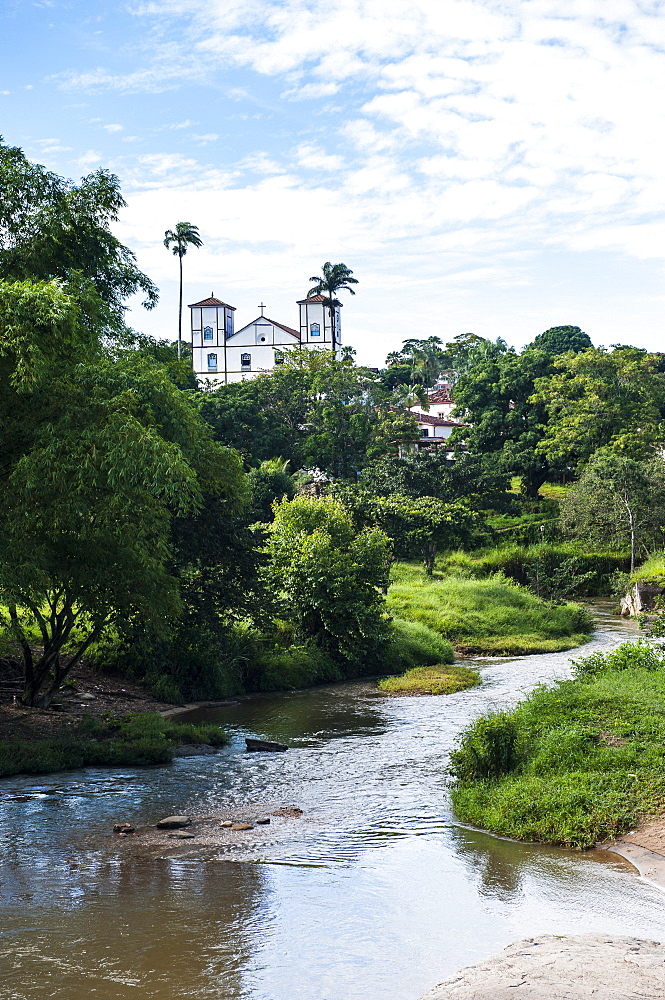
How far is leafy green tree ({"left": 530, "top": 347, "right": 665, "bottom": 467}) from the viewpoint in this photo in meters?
51.5

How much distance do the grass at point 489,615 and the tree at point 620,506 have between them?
716 cm

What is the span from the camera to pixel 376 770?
50.3ft

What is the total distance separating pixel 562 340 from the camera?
86312 mm

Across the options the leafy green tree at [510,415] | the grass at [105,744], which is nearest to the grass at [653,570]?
the leafy green tree at [510,415]

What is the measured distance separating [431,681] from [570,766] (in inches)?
461

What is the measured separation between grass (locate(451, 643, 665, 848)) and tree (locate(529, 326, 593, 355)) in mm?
72832

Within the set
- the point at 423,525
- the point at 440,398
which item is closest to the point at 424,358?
the point at 440,398

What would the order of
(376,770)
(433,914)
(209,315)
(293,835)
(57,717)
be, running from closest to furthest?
(433,914), (293,835), (376,770), (57,717), (209,315)

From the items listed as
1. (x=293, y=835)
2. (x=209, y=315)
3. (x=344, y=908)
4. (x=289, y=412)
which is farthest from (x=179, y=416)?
(x=209, y=315)

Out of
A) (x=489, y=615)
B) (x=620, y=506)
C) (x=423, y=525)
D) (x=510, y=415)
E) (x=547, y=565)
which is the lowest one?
(x=489, y=615)

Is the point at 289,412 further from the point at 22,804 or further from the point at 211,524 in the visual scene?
the point at 22,804

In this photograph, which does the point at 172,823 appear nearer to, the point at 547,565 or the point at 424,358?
the point at 547,565

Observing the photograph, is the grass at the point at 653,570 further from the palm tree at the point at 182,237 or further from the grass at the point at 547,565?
the palm tree at the point at 182,237

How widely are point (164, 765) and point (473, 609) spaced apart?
20.1 m
